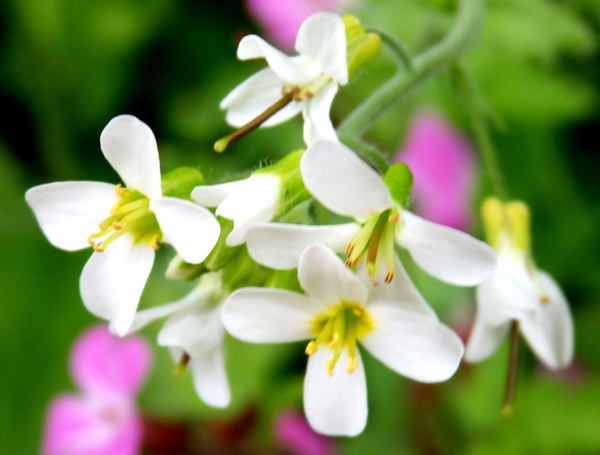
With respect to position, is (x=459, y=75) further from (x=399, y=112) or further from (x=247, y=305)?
(x=399, y=112)

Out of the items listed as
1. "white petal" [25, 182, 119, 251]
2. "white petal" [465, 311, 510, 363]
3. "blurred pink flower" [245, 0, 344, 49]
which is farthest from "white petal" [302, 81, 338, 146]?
"blurred pink flower" [245, 0, 344, 49]

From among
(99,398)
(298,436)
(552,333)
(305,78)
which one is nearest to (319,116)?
(305,78)

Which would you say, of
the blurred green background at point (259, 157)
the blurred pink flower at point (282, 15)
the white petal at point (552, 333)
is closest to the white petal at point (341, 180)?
the white petal at point (552, 333)

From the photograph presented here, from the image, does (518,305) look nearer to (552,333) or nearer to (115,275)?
(552,333)

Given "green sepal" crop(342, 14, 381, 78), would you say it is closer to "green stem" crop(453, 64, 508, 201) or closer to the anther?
"green stem" crop(453, 64, 508, 201)

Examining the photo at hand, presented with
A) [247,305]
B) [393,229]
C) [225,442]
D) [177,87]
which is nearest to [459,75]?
[393,229]

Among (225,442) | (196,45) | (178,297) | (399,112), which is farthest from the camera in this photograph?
(196,45)
